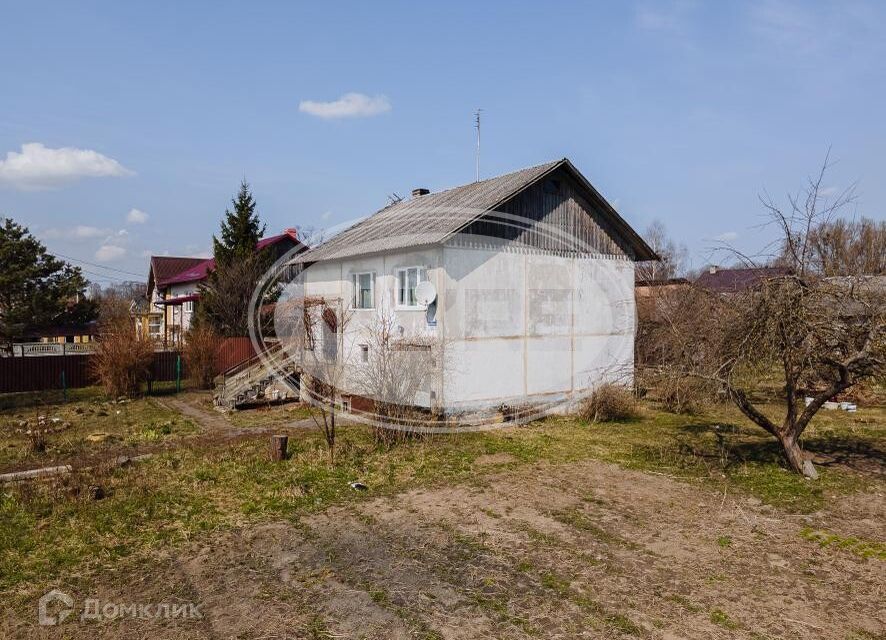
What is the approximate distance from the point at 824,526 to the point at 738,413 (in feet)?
33.4

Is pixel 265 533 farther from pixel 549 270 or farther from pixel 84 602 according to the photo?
pixel 549 270

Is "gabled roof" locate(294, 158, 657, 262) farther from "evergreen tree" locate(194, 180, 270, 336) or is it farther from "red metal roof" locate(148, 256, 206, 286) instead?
"red metal roof" locate(148, 256, 206, 286)

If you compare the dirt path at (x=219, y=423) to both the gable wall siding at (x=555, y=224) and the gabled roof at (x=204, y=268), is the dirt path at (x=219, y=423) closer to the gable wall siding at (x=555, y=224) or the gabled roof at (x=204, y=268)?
the gable wall siding at (x=555, y=224)

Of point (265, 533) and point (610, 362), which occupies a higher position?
point (610, 362)

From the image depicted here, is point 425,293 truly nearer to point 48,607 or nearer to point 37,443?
point 37,443

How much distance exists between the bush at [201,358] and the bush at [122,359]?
1.95 m

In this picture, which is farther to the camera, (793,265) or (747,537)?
(793,265)

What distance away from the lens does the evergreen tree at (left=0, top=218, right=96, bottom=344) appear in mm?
32188

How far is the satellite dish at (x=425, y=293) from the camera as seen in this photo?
14.9 metres

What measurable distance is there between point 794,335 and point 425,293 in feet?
27.8

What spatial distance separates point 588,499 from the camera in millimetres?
9422

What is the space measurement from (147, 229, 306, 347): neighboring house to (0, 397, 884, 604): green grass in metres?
23.0

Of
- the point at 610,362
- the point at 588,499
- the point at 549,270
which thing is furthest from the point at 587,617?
the point at 610,362

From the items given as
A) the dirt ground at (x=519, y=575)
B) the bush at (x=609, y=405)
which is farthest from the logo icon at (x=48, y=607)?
the bush at (x=609, y=405)
